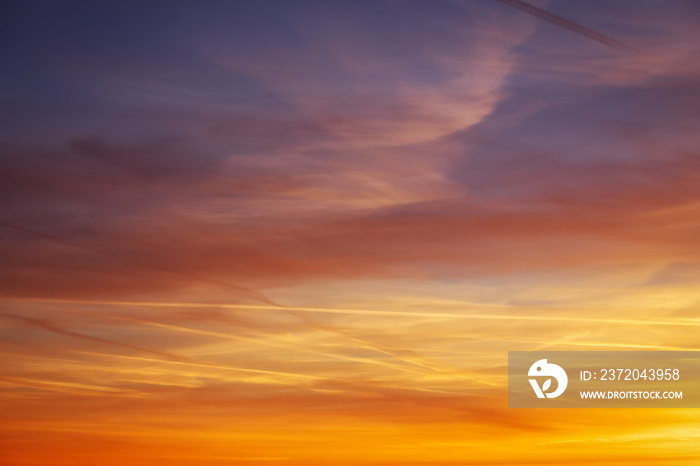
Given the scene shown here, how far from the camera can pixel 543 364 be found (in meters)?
19.9

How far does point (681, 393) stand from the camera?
19000mm

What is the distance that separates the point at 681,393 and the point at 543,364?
4113mm
